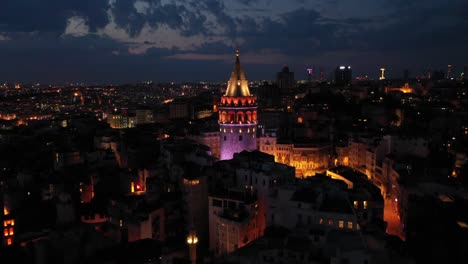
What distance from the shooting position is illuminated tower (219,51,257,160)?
31875 millimetres

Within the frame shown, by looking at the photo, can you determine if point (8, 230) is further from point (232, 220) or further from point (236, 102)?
point (236, 102)

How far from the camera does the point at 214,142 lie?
3631 centimetres

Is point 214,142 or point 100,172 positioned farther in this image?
point 214,142

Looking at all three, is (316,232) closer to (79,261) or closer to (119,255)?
(119,255)

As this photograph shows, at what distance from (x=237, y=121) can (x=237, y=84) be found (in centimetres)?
266

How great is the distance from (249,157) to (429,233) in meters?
11.1

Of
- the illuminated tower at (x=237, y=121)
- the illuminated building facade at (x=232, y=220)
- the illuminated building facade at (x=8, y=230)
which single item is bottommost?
the illuminated building facade at (x=8, y=230)

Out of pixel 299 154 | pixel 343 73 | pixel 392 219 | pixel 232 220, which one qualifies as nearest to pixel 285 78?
pixel 343 73

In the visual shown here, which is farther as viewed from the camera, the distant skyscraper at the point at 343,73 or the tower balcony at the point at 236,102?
the distant skyscraper at the point at 343,73

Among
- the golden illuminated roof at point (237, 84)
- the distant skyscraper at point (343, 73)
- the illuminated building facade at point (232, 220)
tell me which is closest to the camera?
the illuminated building facade at point (232, 220)

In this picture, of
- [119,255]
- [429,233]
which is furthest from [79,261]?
[429,233]

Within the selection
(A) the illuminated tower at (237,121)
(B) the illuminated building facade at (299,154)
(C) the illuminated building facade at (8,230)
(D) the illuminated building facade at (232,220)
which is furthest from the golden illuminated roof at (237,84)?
(C) the illuminated building facade at (8,230)

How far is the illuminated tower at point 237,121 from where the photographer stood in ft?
105

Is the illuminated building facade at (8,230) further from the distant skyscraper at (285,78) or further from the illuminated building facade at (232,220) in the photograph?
the distant skyscraper at (285,78)
